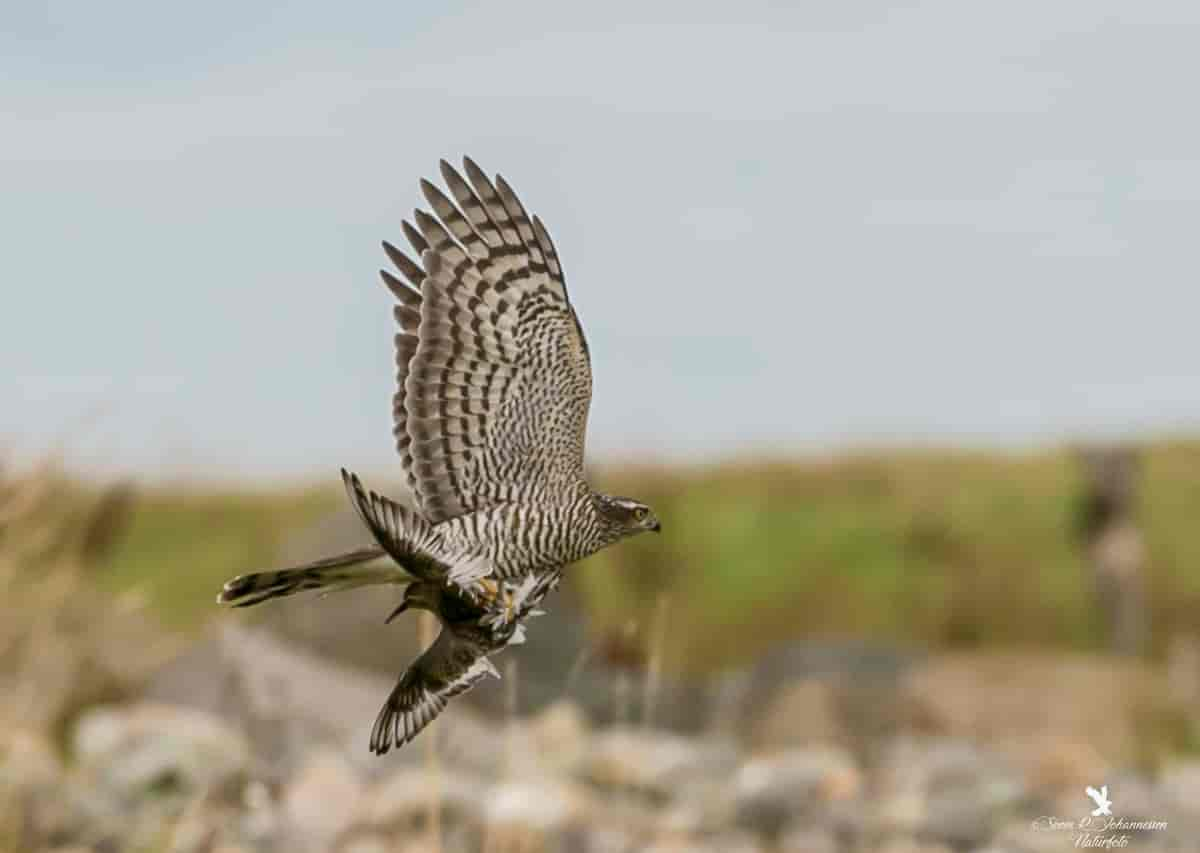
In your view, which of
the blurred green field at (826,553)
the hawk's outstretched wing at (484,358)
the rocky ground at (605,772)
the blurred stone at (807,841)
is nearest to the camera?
the hawk's outstretched wing at (484,358)

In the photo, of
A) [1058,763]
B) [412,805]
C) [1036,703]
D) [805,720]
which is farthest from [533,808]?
[1036,703]

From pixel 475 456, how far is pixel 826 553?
73.6ft

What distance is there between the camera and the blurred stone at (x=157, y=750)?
9.06 m

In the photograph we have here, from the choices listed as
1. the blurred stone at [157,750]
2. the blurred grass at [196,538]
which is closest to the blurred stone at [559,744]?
the blurred stone at [157,750]

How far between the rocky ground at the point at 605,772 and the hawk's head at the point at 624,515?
1.82 m

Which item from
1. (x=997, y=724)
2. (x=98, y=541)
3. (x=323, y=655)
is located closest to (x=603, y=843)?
(x=98, y=541)

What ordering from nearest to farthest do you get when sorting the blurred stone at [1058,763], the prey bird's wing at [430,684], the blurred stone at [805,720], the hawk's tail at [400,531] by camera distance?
1. the hawk's tail at [400,531]
2. the prey bird's wing at [430,684]
3. the blurred stone at [1058,763]
4. the blurred stone at [805,720]

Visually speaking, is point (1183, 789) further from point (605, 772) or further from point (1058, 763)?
point (605, 772)

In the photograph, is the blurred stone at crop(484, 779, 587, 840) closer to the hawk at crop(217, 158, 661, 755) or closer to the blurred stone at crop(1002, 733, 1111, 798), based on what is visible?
the blurred stone at crop(1002, 733, 1111, 798)

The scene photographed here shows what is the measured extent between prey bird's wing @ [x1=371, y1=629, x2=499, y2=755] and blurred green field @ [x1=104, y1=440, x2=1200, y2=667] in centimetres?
1927

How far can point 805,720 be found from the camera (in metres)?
16.3

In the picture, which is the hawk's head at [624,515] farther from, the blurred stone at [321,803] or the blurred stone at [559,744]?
the blurred stone at [559,744]

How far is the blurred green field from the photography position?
21922mm
